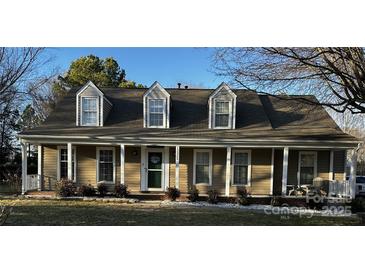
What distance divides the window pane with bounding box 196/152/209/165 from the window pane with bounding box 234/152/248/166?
138 cm

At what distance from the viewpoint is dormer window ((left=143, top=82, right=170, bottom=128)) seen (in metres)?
14.1

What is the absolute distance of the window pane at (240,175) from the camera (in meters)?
13.9

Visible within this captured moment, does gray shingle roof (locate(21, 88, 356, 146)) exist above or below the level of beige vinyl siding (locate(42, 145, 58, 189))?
above

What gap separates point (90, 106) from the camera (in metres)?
14.4

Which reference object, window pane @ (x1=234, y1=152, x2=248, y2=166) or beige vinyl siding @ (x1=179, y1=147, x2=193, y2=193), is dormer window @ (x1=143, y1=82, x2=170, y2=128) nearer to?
beige vinyl siding @ (x1=179, y1=147, x2=193, y2=193)

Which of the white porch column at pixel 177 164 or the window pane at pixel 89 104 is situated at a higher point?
the window pane at pixel 89 104

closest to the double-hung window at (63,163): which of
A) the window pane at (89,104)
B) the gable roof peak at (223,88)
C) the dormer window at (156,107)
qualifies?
the window pane at (89,104)

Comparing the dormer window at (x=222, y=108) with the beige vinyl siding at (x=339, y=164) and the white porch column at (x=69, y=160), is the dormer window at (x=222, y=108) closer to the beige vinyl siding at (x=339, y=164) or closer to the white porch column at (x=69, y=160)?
the beige vinyl siding at (x=339, y=164)

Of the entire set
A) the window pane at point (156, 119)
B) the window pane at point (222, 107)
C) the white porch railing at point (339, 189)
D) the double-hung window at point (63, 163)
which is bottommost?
the white porch railing at point (339, 189)

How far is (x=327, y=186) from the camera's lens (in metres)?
13.3

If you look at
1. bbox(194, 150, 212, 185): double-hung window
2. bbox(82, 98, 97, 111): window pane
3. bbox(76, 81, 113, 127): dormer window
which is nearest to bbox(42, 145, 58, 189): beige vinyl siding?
bbox(76, 81, 113, 127): dormer window

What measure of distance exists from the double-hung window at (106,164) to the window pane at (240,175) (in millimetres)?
5930

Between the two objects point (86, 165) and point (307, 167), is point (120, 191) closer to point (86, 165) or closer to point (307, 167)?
point (86, 165)

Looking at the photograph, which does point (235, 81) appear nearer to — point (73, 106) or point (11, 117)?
point (73, 106)
